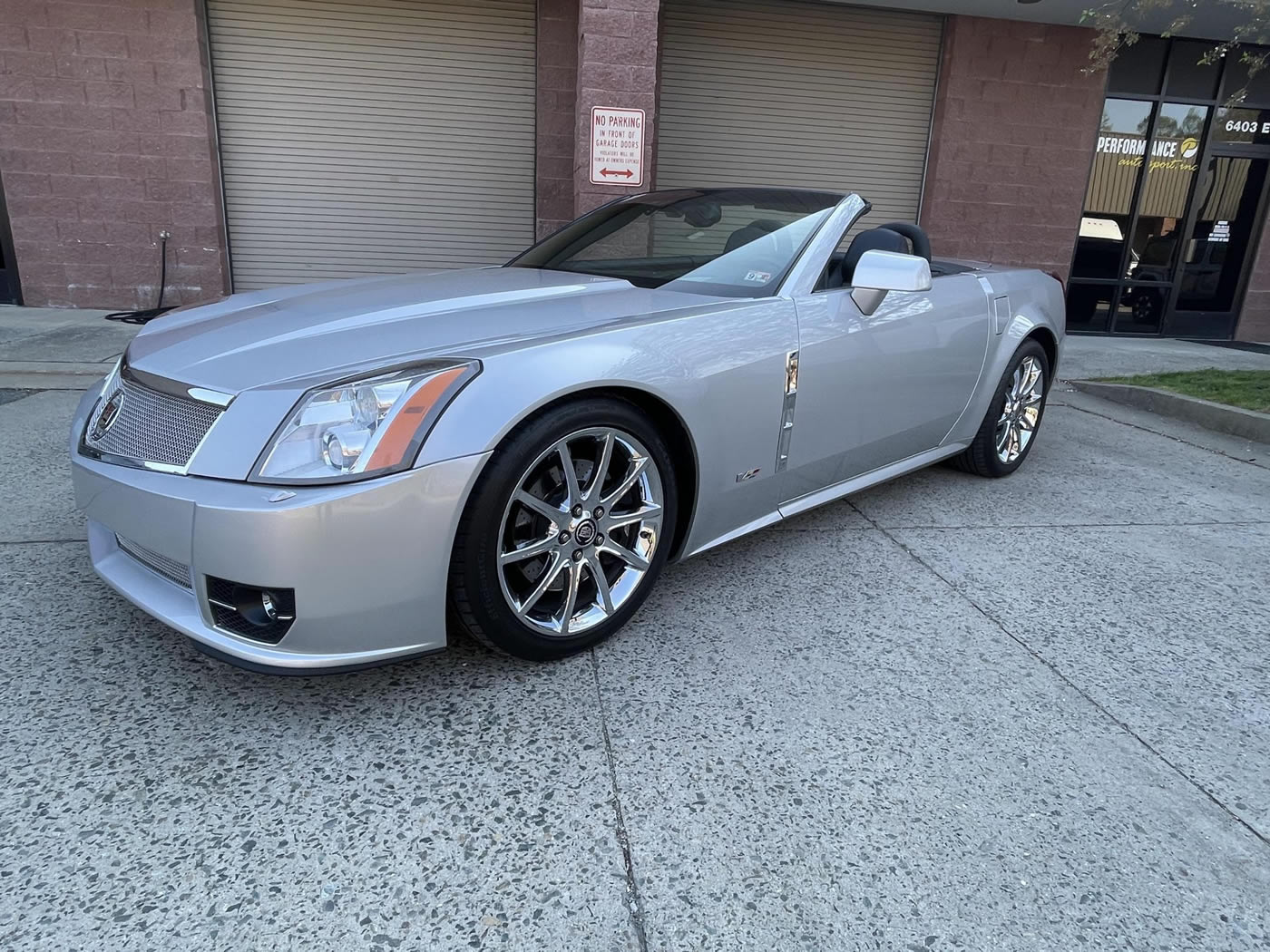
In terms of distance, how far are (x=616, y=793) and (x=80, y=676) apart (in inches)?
59.4

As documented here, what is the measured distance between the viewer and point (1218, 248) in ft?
35.3

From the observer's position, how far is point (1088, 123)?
988cm

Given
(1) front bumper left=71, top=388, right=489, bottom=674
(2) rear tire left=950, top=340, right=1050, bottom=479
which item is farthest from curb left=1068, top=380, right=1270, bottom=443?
(1) front bumper left=71, top=388, right=489, bottom=674

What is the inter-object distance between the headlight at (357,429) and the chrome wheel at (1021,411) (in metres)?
3.24

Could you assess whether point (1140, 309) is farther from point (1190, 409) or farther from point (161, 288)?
point (161, 288)

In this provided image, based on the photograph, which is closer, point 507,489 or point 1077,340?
point 507,489

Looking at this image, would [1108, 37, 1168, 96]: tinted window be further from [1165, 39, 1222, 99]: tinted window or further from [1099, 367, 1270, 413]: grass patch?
[1099, 367, 1270, 413]: grass patch

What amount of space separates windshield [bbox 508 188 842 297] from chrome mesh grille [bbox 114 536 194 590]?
178cm

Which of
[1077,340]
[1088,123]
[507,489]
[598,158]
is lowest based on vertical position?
[1077,340]

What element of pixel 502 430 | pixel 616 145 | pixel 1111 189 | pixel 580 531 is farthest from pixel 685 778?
pixel 1111 189

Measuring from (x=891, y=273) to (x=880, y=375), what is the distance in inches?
18.8

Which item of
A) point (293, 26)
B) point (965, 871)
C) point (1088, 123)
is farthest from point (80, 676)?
point (1088, 123)

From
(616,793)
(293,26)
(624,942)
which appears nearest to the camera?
(624,942)

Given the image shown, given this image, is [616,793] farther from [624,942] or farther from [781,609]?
[781,609]
